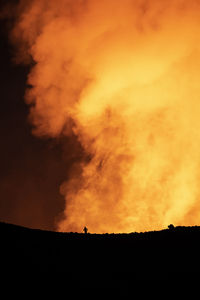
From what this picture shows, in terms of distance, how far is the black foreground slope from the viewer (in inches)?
421

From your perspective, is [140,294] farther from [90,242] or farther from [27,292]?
[27,292]

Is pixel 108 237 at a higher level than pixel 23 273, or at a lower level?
higher

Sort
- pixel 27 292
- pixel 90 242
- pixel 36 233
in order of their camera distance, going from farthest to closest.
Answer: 1. pixel 90 242
2. pixel 36 233
3. pixel 27 292

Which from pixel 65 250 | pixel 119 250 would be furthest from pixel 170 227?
pixel 65 250

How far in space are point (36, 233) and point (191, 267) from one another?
6209 mm

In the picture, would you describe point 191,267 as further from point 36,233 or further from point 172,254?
point 36,233

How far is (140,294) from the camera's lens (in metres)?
11.0

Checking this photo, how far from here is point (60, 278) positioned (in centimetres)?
1056

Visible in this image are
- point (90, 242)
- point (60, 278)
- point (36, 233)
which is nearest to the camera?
point (60, 278)

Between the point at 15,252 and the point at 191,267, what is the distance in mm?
6802

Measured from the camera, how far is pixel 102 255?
12.2 meters

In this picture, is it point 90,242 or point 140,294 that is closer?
point 140,294

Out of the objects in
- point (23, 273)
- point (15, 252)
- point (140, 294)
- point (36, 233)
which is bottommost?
point (140, 294)

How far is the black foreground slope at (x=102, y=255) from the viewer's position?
10.7m
